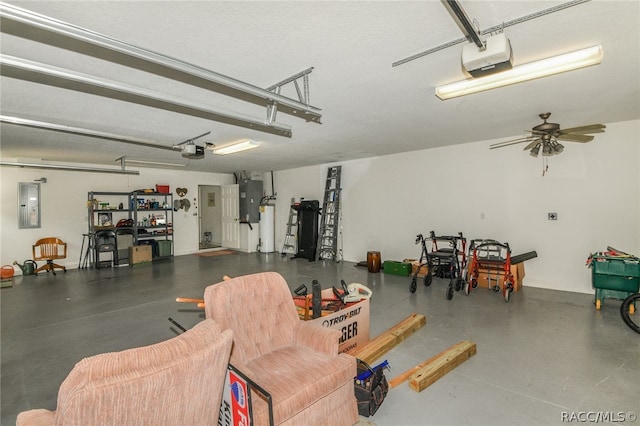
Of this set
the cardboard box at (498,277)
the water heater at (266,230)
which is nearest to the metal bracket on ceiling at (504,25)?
the cardboard box at (498,277)

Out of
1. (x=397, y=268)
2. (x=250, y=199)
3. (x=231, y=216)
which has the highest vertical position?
(x=250, y=199)

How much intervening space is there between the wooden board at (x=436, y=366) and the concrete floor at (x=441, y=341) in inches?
2.2

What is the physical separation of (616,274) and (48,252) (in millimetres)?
10852

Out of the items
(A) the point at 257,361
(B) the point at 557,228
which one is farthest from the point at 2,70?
(B) the point at 557,228

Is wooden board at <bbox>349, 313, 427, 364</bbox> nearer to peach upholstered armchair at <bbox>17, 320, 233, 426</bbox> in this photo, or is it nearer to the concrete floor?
the concrete floor

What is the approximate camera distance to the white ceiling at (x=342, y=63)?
6.07 feet

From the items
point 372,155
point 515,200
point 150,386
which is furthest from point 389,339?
point 372,155

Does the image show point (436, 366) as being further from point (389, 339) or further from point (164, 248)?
point (164, 248)

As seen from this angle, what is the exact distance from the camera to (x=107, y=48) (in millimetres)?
1614

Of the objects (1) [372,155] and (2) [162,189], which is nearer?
(1) [372,155]

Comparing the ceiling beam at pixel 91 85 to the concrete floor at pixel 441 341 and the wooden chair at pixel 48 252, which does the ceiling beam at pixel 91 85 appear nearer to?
the concrete floor at pixel 441 341

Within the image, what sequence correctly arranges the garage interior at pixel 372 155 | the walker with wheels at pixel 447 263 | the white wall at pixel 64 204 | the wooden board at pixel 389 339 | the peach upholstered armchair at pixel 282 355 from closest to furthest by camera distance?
the peach upholstered armchair at pixel 282 355 < the garage interior at pixel 372 155 < the wooden board at pixel 389 339 < the walker with wheels at pixel 447 263 < the white wall at pixel 64 204

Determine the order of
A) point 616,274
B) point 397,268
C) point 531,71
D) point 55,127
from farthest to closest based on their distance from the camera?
point 397,268 < point 616,274 < point 55,127 < point 531,71

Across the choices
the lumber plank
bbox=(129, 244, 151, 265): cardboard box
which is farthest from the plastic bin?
bbox=(129, 244, 151, 265): cardboard box
